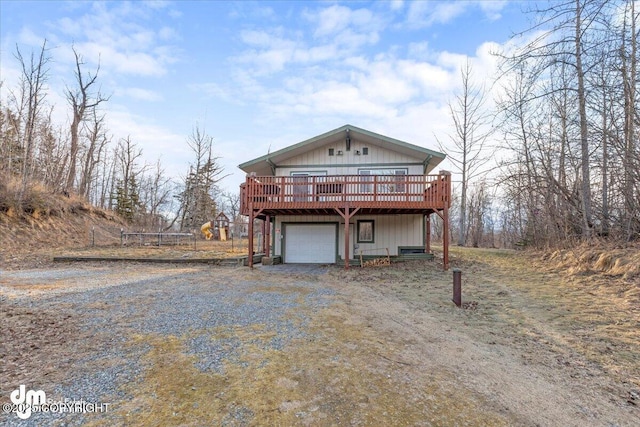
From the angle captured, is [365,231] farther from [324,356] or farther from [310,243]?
[324,356]

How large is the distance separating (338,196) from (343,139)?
135 inches

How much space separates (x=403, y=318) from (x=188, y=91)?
15.0 metres

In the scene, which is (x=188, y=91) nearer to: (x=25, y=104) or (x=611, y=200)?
(x=25, y=104)

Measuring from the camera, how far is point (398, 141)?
42.4 feet

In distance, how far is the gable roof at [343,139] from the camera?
12.9 metres

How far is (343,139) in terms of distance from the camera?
555 inches

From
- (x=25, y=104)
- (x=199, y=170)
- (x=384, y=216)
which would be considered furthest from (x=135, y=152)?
(x=384, y=216)

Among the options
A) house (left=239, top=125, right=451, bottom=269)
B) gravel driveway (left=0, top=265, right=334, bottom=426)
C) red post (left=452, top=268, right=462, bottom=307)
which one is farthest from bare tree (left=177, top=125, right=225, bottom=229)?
red post (left=452, top=268, right=462, bottom=307)

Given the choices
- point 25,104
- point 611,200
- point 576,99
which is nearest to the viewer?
point 576,99

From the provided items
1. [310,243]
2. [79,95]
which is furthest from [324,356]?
[79,95]

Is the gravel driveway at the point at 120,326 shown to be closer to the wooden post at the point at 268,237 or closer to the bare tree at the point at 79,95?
the wooden post at the point at 268,237

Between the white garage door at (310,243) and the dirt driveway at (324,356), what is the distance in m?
6.68

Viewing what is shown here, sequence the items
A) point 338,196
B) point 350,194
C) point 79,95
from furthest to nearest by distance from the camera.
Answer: point 79,95
point 338,196
point 350,194

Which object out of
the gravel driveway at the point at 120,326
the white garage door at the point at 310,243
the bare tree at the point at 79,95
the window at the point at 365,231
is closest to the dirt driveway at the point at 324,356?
the gravel driveway at the point at 120,326
